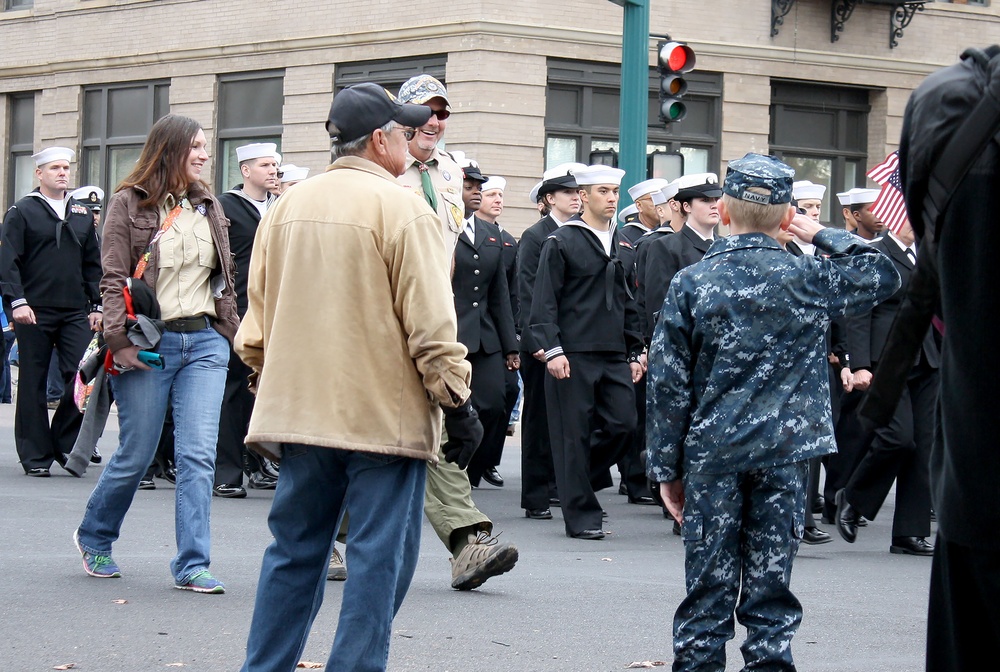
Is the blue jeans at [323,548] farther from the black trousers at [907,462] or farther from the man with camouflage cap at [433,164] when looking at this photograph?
the black trousers at [907,462]

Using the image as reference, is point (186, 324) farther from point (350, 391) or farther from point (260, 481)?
point (260, 481)

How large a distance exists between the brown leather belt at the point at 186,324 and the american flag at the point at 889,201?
451 cm

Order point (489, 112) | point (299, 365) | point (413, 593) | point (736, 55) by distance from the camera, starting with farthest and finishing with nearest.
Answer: point (736, 55)
point (489, 112)
point (413, 593)
point (299, 365)

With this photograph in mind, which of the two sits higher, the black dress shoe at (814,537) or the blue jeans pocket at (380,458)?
the blue jeans pocket at (380,458)

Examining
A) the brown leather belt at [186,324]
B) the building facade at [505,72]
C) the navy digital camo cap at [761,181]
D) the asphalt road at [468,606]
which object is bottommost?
the asphalt road at [468,606]

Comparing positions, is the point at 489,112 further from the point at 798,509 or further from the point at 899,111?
the point at 798,509

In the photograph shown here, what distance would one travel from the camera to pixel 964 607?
2896 mm

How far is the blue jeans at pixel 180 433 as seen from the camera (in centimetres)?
688

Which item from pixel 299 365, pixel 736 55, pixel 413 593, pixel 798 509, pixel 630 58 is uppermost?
pixel 736 55

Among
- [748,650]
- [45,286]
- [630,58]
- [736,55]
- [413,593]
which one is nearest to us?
[748,650]

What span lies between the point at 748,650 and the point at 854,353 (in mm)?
4936

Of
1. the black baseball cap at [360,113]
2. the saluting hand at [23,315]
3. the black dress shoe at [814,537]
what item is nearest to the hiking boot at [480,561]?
the black baseball cap at [360,113]

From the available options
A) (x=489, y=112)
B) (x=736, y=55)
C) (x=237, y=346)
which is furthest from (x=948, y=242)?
(x=736, y=55)

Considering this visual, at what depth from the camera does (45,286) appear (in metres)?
12.2
